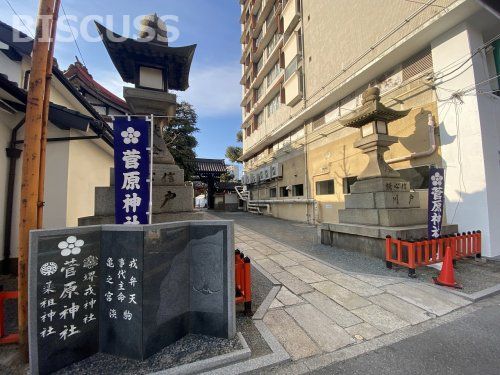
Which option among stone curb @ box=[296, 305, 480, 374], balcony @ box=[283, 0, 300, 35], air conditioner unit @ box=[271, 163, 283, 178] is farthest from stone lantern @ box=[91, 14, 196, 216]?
balcony @ box=[283, 0, 300, 35]

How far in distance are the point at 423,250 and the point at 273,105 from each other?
19.2 metres

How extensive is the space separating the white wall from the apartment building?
3cm

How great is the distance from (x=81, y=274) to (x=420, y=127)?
35.7ft

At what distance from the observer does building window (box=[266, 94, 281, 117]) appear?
21.5m

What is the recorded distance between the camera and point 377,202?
24.7ft

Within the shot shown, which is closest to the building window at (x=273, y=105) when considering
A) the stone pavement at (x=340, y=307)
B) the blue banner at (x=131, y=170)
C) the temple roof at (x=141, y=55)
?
the temple roof at (x=141, y=55)

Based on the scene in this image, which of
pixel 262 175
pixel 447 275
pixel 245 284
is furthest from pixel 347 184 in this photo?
pixel 262 175

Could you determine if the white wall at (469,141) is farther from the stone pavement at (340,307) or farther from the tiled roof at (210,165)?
the tiled roof at (210,165)

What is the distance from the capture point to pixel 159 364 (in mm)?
2785

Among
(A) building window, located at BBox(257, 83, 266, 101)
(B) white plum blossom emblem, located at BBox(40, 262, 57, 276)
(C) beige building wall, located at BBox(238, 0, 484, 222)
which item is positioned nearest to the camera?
(B) white plum blossom emblem, located at BBox(40, 262, 57, 276)

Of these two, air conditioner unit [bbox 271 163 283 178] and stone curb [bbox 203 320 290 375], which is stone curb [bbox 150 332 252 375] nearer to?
stone curb [bbox 203 320 290 375]

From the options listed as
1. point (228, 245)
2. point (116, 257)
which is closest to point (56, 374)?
point (116, 257)

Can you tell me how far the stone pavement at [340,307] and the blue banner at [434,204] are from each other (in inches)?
67.1

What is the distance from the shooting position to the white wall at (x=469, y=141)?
288 inches
